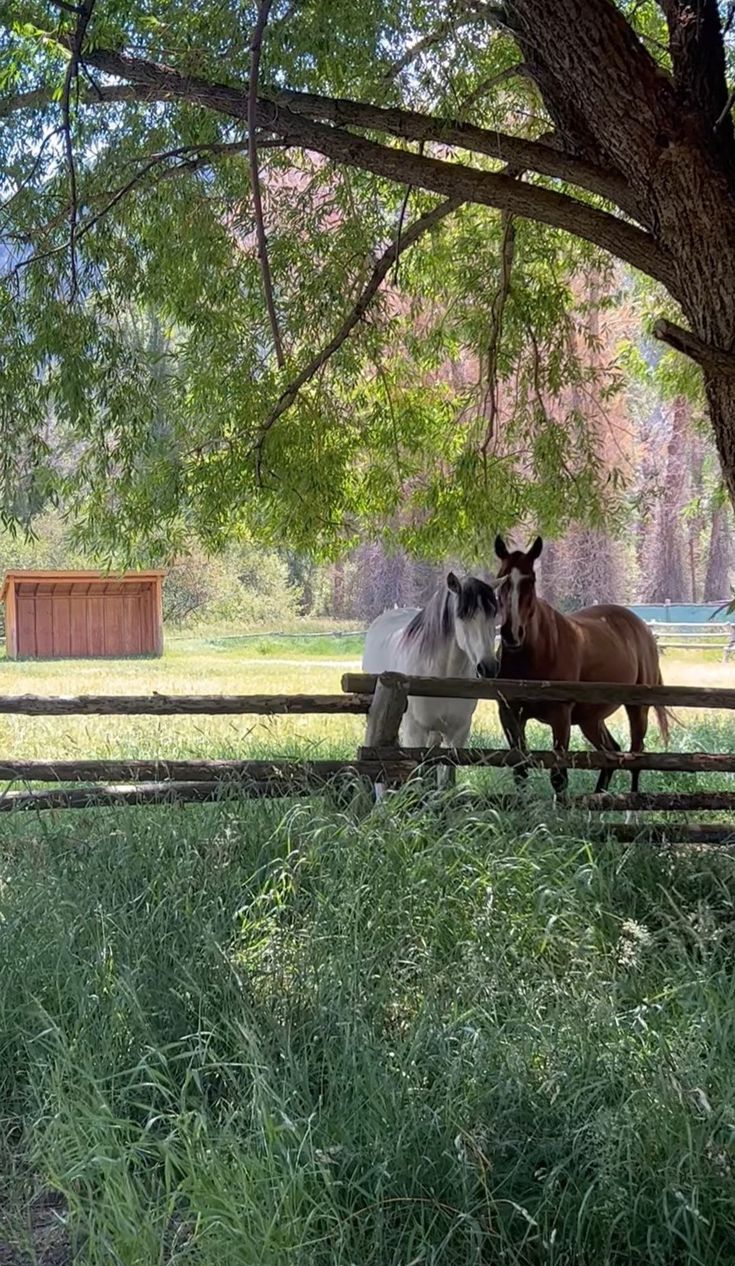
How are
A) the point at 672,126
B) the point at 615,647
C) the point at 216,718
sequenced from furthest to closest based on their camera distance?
the point at 216,718, the point at 615,647, the point at 672,126

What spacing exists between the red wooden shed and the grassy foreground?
16.2 meters

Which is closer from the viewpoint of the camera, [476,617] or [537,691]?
[537,691]

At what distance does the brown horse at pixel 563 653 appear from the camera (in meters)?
6.46

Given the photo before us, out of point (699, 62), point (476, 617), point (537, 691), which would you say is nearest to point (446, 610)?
point (476, 617)

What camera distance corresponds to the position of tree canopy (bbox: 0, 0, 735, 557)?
434cm

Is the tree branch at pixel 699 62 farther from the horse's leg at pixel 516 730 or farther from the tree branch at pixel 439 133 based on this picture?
the horse's leg at pixel 516 730

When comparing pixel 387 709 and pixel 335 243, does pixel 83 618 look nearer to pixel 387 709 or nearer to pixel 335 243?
pixel 335 243

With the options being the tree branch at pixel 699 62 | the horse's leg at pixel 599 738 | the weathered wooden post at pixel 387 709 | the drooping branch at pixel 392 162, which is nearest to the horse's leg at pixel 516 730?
the weathered wooden post at pixel 387 709

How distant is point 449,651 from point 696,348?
268 centimetres

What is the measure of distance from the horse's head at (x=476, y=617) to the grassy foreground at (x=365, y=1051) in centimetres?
168

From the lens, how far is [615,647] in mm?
7816

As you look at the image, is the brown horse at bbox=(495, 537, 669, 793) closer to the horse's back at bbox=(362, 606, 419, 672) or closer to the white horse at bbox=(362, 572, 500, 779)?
the white horse at bbox=(362, 572, 500, 779)

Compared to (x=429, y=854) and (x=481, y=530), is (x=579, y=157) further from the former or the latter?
(x=481, y=530)

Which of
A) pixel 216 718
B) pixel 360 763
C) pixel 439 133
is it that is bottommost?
pixel 216 718
